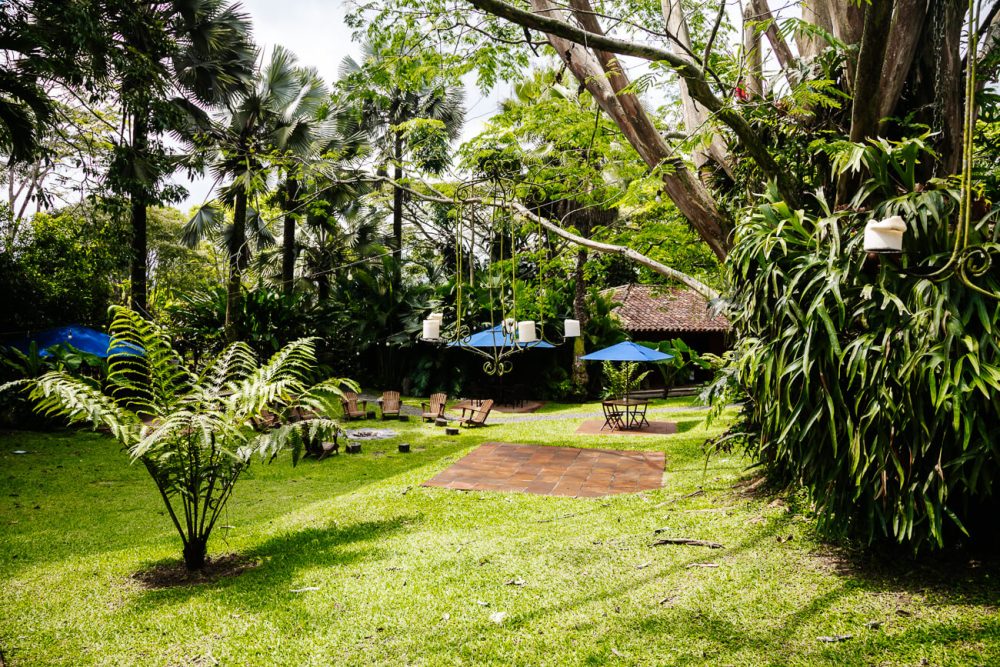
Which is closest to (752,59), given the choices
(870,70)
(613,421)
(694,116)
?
(694,116)

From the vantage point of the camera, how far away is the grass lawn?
358 cm

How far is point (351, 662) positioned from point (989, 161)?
5967mm

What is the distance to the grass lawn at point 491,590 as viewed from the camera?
3.58m

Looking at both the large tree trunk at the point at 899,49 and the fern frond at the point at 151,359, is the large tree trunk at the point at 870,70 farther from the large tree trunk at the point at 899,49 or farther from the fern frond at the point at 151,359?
the fern frond at the point at 151,359

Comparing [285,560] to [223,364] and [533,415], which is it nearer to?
[223,364]

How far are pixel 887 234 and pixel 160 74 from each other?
1442 cm

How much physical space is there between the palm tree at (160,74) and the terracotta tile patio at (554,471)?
8461 millimetres

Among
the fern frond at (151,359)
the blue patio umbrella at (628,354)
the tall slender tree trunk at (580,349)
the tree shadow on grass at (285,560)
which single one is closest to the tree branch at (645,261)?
the tree shadow on grass at (285,560)

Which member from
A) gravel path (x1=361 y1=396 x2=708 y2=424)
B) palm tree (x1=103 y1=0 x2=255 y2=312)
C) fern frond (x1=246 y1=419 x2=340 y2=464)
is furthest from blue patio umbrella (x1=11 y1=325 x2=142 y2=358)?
fern frond (x1=246 y1=419 x2=340 y2=464)

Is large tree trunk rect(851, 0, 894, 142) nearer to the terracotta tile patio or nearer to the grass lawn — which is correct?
the grass lawn

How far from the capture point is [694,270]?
9555 millimetres

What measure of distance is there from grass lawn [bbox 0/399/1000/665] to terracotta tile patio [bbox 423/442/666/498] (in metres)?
0.57

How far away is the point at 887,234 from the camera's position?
3.53 m

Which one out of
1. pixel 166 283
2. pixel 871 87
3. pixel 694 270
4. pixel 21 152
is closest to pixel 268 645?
pixel 871 87
